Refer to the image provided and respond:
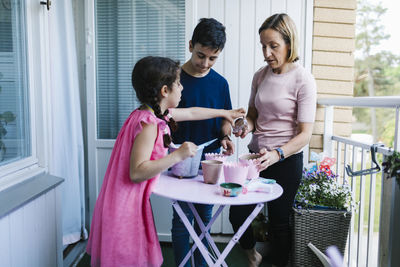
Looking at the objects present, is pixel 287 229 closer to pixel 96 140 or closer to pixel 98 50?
pixel 96 140

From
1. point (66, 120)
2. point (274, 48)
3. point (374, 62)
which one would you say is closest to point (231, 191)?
point (274, 48)

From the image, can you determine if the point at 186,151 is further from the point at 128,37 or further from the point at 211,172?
the point at 128,37

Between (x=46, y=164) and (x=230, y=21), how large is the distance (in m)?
1.88

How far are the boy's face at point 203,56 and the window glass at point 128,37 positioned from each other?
1.07m

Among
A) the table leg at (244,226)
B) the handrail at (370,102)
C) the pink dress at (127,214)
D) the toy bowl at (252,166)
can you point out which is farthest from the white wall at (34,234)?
the handrail at (370,102)

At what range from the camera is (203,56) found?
73.1 inches

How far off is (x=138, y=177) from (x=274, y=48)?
1.03m

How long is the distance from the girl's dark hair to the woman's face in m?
0.59

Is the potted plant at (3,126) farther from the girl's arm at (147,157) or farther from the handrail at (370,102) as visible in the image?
the handrail at (370,102)

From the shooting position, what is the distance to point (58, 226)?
2.07 m

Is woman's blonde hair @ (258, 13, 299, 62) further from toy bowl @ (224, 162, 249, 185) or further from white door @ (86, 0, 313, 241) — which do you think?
white door @ (86, 0, 313, 241)

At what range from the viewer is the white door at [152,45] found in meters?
2.88

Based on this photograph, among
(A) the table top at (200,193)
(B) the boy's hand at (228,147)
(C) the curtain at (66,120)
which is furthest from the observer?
(C) the curtain at (66,120)

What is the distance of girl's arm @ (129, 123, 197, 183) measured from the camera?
142 centimetres
